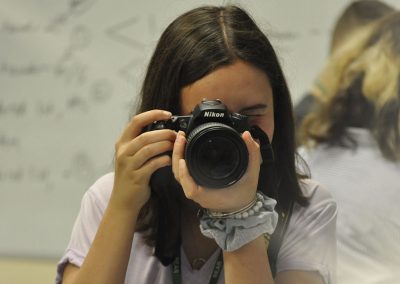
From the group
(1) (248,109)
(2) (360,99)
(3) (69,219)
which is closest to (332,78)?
(2) (360,99)

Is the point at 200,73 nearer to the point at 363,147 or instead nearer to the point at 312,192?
the point at 312,192

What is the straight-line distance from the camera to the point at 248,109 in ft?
1.53

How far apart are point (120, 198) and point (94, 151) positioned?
42 centimetres

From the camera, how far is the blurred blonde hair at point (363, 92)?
28.9 inches

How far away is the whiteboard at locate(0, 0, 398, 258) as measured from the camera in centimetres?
86

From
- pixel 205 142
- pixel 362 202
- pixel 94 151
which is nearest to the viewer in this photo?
pixel 205 142

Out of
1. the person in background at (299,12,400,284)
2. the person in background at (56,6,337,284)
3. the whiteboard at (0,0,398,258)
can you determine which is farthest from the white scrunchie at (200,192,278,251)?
the whiteboard at (0,0,398,258)

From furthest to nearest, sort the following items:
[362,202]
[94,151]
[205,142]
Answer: [94,151] < [362,202] < [205,142]

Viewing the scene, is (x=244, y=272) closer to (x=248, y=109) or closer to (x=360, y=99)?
(x=248, y=109)

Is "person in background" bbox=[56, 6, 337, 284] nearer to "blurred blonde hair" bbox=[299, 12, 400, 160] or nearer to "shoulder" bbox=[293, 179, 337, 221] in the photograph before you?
"shoulder" bbox=[293, 179, 337, 221]

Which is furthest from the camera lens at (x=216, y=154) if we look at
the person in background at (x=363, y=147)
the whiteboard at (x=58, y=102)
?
the whiteboard at (x=58, y=102)

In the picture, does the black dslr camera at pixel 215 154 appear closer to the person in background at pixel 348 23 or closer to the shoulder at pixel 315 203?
the shoulder at pixel 315 203

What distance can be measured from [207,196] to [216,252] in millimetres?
87

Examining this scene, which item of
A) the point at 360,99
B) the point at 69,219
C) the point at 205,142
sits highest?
the point at 205,142
